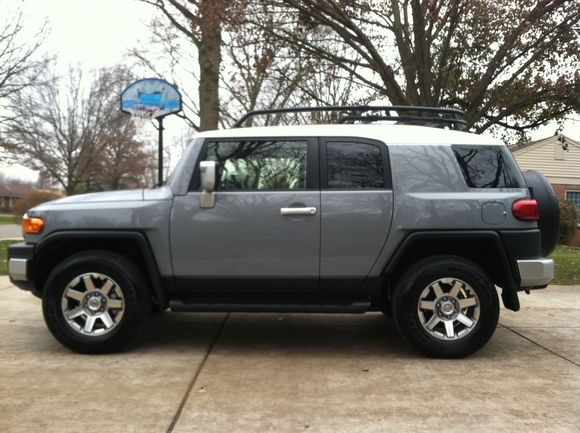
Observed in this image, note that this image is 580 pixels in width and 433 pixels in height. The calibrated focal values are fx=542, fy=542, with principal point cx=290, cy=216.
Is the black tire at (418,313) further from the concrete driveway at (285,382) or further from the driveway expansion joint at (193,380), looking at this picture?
the driveway expansion joint at (193,380)

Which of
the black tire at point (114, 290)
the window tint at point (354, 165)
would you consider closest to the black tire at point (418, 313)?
the window tint at point (354, 165)

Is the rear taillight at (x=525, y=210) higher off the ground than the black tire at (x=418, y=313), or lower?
higher

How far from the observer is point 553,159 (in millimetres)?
27656

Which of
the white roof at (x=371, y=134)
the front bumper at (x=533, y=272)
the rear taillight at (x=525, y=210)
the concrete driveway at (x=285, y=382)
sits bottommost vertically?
the concrete driveway at (x=285, y=382)

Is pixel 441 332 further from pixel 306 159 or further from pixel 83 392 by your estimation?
pixel 83 392

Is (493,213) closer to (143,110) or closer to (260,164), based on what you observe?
(260,164)

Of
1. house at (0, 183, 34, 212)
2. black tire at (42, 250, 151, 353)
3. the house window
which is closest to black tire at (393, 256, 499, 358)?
A: black tire at (42, 250, 151, 353)

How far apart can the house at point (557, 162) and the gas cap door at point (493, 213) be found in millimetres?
25270

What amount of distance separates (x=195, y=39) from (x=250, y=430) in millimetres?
10733

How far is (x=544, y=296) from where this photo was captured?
7391mm

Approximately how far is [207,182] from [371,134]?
1442 millimetres

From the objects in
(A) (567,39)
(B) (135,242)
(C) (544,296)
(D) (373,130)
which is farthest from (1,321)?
(A) (567,39)

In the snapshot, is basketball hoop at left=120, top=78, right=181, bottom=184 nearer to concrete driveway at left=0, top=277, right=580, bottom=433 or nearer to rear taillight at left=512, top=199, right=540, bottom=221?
concrete driveway at left=0, top=277, right=580, bottom=433

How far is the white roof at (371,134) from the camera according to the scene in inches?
179
